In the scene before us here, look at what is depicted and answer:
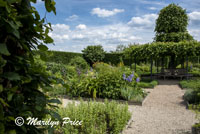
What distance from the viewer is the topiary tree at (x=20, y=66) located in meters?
1.14

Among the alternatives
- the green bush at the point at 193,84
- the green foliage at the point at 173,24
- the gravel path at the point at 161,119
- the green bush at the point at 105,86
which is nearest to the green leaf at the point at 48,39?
the gravel path at the point at 161,119

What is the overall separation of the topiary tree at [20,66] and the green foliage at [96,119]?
2.54 meters

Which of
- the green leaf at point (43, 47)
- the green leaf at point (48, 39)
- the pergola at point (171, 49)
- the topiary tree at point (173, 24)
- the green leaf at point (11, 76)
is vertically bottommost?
the green leaf at point (11, 76)

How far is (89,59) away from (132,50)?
365 inches

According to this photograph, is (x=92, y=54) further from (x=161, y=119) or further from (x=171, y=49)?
(x=161, y=119)

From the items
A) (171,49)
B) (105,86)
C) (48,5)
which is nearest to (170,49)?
(171,49)

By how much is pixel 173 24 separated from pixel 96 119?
1559 centimetres

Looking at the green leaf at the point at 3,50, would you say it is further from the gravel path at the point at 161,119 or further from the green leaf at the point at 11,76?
the gravel path at the point at 161,119

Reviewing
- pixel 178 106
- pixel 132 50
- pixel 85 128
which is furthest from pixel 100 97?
pixel 132 50

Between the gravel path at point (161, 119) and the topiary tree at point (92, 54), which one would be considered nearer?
the gravel path at point (161, 119)

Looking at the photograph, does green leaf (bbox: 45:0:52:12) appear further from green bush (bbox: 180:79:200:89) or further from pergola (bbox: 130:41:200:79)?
pergola (bbox: 130:41:200:79)

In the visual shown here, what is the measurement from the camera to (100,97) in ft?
25.6

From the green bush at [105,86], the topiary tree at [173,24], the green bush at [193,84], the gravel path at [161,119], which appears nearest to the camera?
the gravel path at [161,119]

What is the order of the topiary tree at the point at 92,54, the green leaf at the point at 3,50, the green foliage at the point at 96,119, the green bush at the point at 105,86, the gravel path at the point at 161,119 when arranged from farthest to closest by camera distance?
the topiary tree at the point at 92,54
the green bush at the point at 105,86
the gravel path at the point at 161,119
the green foliage at the point at 96,119
the green leaf at the point at 3,50
